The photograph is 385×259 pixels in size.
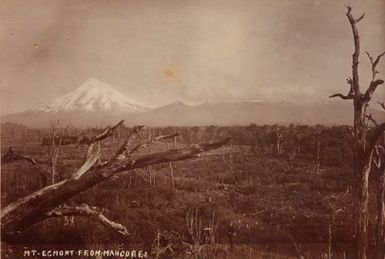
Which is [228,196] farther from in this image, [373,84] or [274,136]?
[373,84]

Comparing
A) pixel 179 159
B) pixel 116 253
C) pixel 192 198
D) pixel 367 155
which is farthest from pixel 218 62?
pixel 116 253

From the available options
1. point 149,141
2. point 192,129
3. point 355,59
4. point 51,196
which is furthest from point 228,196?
point 355,59

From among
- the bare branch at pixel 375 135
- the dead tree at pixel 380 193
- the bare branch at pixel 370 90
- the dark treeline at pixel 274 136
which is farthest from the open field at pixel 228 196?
the bare branch at pixel 370 90

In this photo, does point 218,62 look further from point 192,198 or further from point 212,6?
point 192,198

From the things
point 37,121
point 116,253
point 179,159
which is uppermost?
point 37,121

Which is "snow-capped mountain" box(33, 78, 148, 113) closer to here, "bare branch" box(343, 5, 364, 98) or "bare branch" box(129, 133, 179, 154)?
"bare branch" box(129, 133, 179, 154)

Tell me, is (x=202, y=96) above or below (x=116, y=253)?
above
